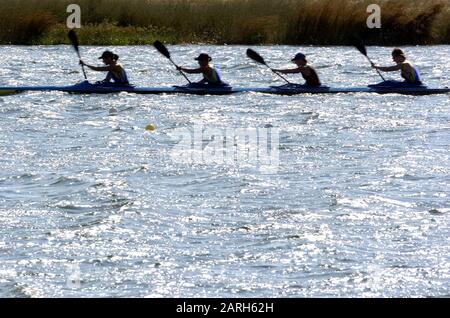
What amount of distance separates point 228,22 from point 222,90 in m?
12.3

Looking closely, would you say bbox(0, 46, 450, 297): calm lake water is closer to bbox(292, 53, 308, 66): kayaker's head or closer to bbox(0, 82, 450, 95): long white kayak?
bbox(0, 82, 450, 95): long white kayak

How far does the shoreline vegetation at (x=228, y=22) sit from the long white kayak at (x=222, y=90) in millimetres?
10255

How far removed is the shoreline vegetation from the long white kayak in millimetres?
10255

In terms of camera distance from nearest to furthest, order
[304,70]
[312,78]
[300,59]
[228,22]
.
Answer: [300,59] < [304,70] < [312,78] < [228,22]

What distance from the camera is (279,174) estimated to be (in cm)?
1725

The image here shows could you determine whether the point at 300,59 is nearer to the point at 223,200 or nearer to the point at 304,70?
the point at 304,70

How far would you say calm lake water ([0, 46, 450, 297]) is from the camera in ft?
39.6

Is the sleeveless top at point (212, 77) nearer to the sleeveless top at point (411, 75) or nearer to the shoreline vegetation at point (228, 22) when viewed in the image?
the sleeveless top at point (411, 75)

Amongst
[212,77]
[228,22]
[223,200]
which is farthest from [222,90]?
[228,22]

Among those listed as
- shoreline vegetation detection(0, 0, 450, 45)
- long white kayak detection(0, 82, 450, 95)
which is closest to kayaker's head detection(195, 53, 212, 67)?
long white kayak detection(0, 82, 450, 95)

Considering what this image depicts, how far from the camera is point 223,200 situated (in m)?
15.6

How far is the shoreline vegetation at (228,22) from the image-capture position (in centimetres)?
3547
